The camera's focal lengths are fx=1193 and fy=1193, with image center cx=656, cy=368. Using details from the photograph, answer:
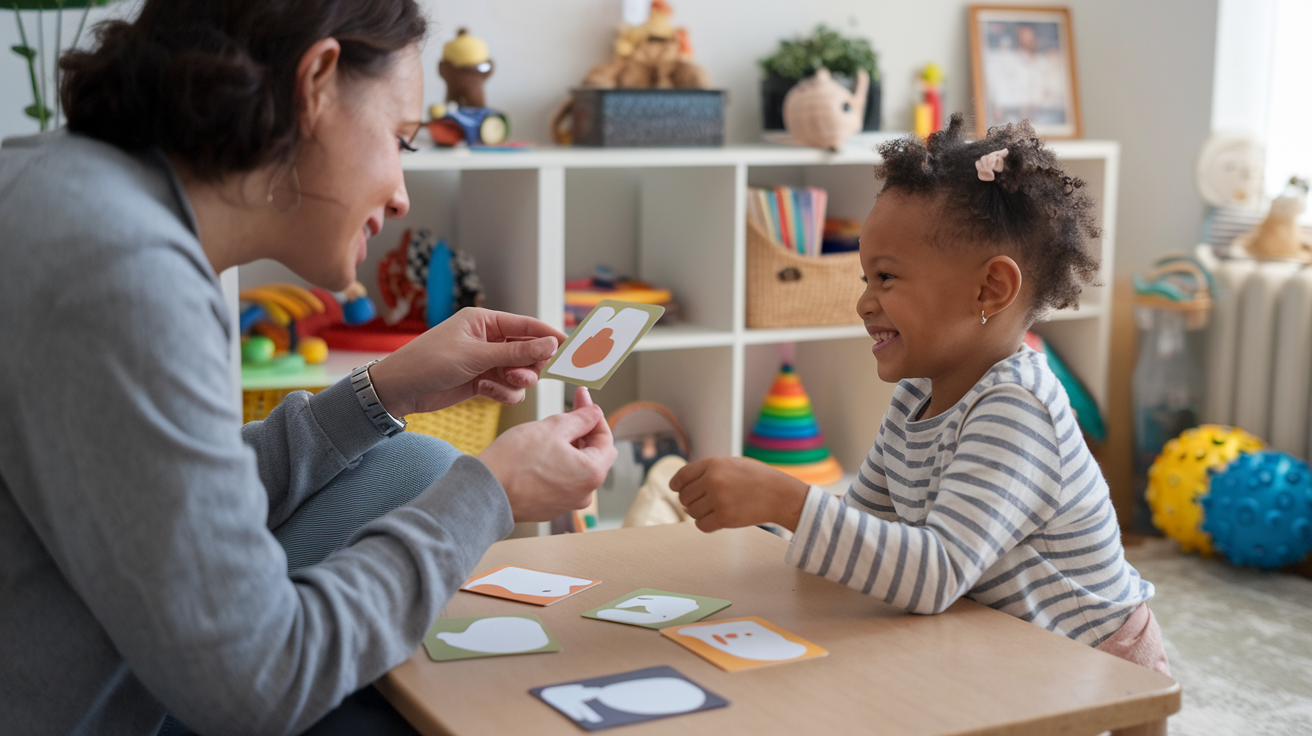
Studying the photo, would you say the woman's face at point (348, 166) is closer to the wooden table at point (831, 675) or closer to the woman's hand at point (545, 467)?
the woman's hand at point (545, 467)

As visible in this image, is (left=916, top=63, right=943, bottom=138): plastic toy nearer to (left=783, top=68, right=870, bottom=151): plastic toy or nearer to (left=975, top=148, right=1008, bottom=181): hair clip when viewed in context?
(left=783, top=68, right=870, bottom=151): plastic toy

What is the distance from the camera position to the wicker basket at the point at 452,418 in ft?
7.32

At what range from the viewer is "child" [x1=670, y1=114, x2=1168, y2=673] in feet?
3.43

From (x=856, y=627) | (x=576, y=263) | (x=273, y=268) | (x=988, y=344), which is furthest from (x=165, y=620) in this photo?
(x=576, y=263)

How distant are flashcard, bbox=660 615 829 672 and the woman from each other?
14cm

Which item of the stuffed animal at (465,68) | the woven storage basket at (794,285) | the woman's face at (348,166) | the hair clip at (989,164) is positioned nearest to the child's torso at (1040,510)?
the hair clip at (989,164)

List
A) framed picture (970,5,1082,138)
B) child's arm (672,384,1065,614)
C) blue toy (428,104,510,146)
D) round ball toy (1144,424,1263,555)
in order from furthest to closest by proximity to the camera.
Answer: framed picture (970,5,1082,138)
round ball toy (1144,424,1263,555)
blue toy (428,104,510,146)
child's arm (672,384,1065,614)

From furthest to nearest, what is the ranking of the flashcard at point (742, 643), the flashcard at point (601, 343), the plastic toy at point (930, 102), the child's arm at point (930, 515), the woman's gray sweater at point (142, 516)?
the plastic toy at point (930, 102)
the flashcard at point (601, 343)
the child's arm at point (930, 515)
the flashcard at point (742, 643)
the woman's gray sweater at point (142, 516)

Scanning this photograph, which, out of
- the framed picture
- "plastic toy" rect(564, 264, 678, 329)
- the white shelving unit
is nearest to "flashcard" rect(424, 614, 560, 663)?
the white shelving unit

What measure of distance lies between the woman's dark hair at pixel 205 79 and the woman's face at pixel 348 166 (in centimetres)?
4

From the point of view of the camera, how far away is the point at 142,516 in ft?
2.37

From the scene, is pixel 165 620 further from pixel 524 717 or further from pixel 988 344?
pixel 988 344

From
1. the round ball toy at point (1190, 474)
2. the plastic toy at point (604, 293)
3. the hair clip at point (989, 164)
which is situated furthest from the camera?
the round ball toy at point (1190, 474)

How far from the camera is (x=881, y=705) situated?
83cm
